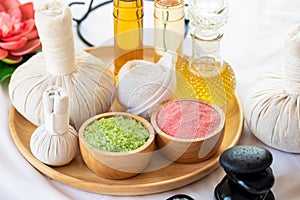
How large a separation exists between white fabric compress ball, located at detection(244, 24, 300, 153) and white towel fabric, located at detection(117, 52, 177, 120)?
4.0 inches

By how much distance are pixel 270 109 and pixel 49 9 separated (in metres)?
0.28

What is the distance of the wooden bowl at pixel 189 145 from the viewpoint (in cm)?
63

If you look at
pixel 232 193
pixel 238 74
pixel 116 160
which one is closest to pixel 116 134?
Answer: pixel 116 160

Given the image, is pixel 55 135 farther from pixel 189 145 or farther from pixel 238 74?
pixel 238 74

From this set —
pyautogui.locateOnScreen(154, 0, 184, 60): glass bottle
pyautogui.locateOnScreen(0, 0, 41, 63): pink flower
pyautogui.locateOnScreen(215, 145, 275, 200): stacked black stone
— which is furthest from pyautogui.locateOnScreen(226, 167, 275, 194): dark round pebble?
pyautogui.locateOnScreen(0, 0, 41, 63): pink flower

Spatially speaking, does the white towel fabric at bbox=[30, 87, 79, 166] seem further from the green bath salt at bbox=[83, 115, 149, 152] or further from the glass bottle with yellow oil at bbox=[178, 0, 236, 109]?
Result: the glass bottle with yellow oil at bbox=[178, 0, 236, 109]

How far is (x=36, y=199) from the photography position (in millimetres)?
624

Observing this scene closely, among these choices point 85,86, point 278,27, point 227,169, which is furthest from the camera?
point 278,27

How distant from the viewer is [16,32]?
0.82m

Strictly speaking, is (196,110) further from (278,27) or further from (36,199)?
(278,27)

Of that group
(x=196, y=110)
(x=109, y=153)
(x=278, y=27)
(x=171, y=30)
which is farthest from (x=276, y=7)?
(x=109, y=153)

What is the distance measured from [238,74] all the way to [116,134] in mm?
261

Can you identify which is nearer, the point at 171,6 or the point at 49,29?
the point at 49,29

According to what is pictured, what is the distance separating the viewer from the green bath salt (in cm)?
62
